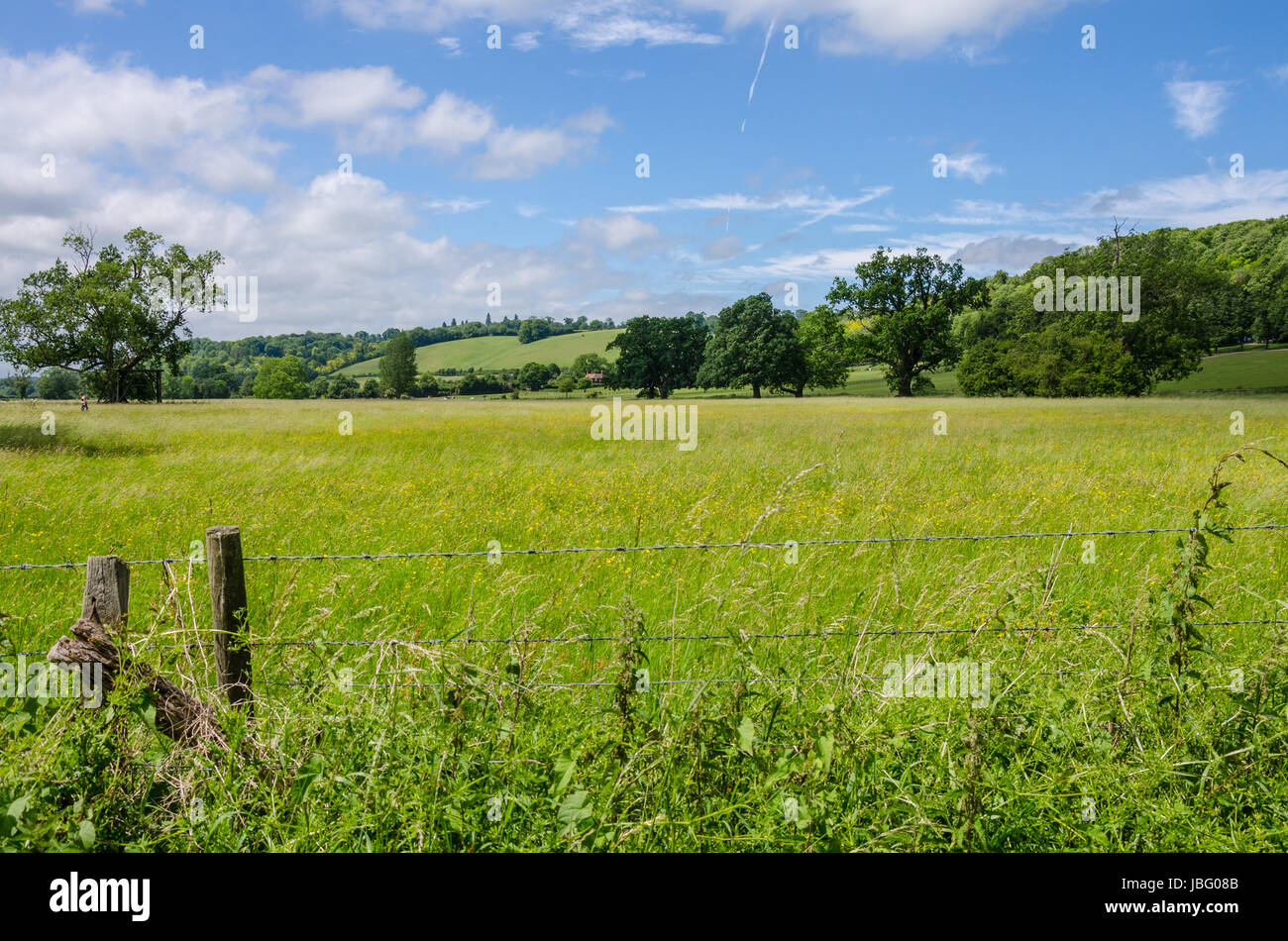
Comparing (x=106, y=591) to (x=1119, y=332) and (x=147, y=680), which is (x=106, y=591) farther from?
(x=1119, y=332)

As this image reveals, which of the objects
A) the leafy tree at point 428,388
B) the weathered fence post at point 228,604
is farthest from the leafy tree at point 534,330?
the weathered fence post at point 228,604

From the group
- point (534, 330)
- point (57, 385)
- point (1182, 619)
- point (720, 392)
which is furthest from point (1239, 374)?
point (57, 385)

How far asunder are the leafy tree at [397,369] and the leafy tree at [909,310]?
66.8 m

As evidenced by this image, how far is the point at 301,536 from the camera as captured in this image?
30.2ft

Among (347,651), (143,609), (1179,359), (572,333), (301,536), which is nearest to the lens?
(347,651)

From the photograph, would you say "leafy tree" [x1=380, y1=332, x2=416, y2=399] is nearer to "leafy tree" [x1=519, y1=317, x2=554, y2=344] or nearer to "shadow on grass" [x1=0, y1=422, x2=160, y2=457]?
"leafy tree" [x1=519, y1=317, x2=554, y2=344]

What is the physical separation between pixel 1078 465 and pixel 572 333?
14809cm

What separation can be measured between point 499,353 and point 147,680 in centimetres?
→ 14662

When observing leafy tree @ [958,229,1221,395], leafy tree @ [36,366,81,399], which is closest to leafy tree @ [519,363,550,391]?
leafy tree @ [36,366,81,399]

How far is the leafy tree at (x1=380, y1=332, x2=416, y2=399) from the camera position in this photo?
10894cm

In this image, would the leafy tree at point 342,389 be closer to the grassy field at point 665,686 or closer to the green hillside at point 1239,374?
the green hillside at point 1239,374

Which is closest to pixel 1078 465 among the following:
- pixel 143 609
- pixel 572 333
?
pixel 143 609
